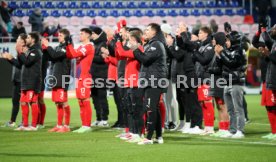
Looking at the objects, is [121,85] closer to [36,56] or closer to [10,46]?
[36,56]

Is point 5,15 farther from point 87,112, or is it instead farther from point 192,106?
point 192,106

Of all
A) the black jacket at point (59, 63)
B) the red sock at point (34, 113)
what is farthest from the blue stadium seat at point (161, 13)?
the red sock at point (34, 113)

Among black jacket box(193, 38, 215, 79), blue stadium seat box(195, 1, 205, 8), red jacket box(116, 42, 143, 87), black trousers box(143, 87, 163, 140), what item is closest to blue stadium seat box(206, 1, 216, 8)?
blue stadium seat box(195, 1, 205, 8)

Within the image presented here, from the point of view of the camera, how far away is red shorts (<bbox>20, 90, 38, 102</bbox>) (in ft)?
52.2

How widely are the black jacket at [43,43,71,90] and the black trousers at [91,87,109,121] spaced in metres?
1.97

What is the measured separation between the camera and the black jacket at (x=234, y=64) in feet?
46.2

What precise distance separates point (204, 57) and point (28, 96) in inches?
174

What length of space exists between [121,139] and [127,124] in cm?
81

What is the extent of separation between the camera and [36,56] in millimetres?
15891

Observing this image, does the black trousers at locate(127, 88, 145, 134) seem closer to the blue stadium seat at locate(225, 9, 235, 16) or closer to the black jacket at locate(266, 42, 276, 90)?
the black jacket at locate(266, 42, 276, 90)

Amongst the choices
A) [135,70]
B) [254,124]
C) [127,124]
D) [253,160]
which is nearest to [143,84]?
[135,70]

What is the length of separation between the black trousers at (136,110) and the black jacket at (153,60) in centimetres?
67

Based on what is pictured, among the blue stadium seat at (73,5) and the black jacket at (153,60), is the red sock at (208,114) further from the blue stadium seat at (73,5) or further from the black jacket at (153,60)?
the blue stadium seat at (73,5)

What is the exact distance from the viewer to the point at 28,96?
15938 mm
